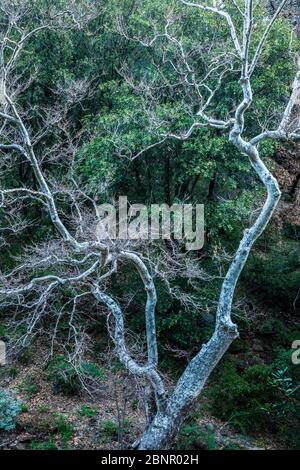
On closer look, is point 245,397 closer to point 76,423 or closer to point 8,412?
point 76,423

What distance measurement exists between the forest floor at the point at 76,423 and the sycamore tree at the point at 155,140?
1.14 m

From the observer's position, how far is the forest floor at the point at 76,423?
25.2ft

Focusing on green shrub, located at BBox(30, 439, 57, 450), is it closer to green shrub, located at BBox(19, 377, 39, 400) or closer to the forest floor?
the forest floor

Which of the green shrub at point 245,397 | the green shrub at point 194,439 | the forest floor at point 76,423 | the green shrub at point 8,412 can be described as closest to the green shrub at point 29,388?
the forest floor at point 76,423

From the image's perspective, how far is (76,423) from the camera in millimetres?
8352

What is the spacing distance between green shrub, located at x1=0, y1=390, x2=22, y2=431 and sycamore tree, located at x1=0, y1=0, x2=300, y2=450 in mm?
1552

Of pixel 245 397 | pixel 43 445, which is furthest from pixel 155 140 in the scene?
pixel 43 445

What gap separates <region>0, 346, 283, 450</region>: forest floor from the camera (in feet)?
25.2

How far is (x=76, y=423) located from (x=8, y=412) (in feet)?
4.30

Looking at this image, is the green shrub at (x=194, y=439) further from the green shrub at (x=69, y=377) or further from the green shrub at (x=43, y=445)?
the green shrub at (x=69, y=377)

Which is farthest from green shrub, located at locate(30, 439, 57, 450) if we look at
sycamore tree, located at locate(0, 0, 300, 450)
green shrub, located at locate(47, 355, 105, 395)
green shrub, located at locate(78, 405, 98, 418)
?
sycamore tree, located at locate(0, 0, 300, 450)
